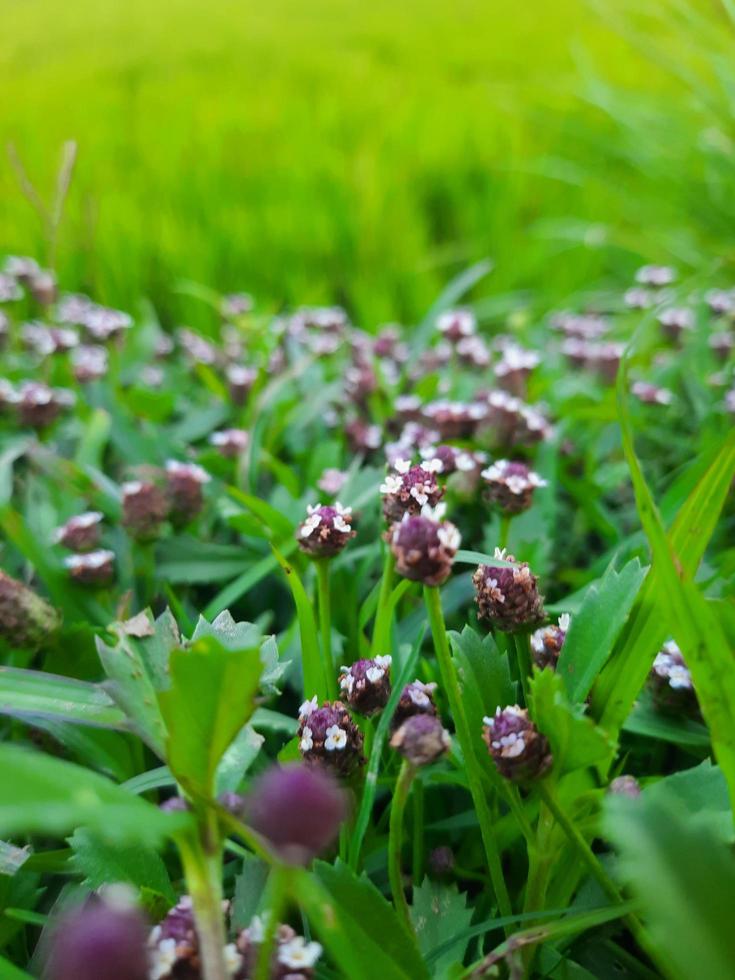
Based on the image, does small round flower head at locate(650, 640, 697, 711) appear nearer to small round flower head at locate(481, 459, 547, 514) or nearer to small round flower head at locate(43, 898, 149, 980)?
small round flower head at locate(481, 459, 547, 514)

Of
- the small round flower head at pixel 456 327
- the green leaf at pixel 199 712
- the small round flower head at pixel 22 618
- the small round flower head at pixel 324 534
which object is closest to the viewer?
the green leaf at pixel 199 712

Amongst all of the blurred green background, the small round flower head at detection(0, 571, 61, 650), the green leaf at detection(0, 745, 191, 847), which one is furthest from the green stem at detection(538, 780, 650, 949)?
the blurred green background

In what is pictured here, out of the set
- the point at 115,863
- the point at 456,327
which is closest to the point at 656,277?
the point at 456,327

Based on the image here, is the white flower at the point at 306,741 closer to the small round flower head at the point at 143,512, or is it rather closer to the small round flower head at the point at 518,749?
the small round flower head at the point at 518,749

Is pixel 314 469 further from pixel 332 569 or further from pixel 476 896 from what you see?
pixel 476 896

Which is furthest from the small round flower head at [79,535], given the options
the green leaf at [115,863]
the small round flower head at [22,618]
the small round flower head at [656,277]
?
the small round flower head at [656,277]

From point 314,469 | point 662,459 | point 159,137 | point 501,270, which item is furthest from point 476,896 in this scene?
point 159,137
